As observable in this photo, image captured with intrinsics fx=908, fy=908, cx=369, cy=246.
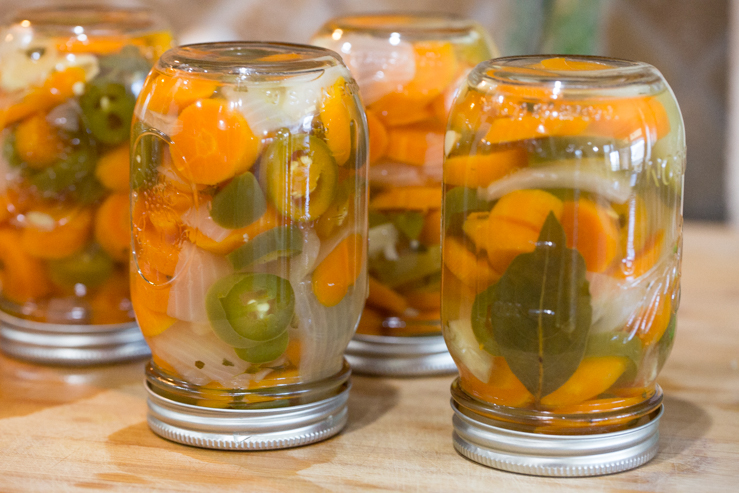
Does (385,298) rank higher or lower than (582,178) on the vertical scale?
lower

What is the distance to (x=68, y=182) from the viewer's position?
2.35 ft

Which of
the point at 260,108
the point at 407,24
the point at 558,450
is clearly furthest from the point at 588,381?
the point at 407,24

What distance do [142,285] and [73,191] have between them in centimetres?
17

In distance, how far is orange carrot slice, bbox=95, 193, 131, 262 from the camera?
2.37 ft

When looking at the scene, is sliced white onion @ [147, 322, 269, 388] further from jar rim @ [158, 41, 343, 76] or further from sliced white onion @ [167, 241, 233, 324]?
jar rim @ [158, 41, 343, 76]

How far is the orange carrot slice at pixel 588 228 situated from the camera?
1.69 ft

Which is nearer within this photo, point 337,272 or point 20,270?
point 337,272

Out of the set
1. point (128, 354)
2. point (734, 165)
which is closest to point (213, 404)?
point (128, 354)

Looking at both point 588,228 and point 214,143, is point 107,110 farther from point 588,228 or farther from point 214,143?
point 588,228

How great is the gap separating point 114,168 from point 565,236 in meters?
0.38

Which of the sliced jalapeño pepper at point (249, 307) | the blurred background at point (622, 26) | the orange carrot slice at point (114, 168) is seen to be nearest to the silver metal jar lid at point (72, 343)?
the orange carrot slice at point (114, 168)

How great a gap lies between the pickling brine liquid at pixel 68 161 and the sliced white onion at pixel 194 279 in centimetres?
18

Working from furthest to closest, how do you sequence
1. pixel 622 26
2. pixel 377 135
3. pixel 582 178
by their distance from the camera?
pixel 622 26 < pixel 377 135 < pixel 582 178

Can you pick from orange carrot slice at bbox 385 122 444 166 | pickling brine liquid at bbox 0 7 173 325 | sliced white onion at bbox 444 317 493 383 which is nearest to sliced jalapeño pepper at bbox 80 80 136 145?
pickling brine liquid at bbox 0 7 173 325
